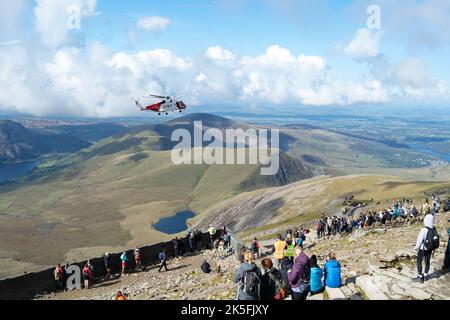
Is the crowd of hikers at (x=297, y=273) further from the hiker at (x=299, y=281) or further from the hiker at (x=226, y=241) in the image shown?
the hiker at (x=226, y=241)

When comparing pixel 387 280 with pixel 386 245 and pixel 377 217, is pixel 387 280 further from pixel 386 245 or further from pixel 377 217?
pixel 377 217

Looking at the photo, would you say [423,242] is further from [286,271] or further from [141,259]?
[141,259]

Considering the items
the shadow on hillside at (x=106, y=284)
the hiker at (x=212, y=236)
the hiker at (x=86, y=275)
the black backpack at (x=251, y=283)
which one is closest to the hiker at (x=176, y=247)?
the hiker at (x=212, y=236)

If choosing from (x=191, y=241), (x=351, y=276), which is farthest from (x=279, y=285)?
(x=191, y=241)

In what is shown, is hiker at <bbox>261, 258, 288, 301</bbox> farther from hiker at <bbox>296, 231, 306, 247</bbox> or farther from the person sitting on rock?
the person sitting on rock

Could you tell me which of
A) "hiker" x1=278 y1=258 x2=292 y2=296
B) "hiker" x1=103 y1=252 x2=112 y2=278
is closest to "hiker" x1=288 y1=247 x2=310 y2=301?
"hiker" x1=278 y1=258 x2=292 y2=296

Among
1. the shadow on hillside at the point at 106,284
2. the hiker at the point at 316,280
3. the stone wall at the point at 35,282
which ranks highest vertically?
the hiker at the point at 316,280
